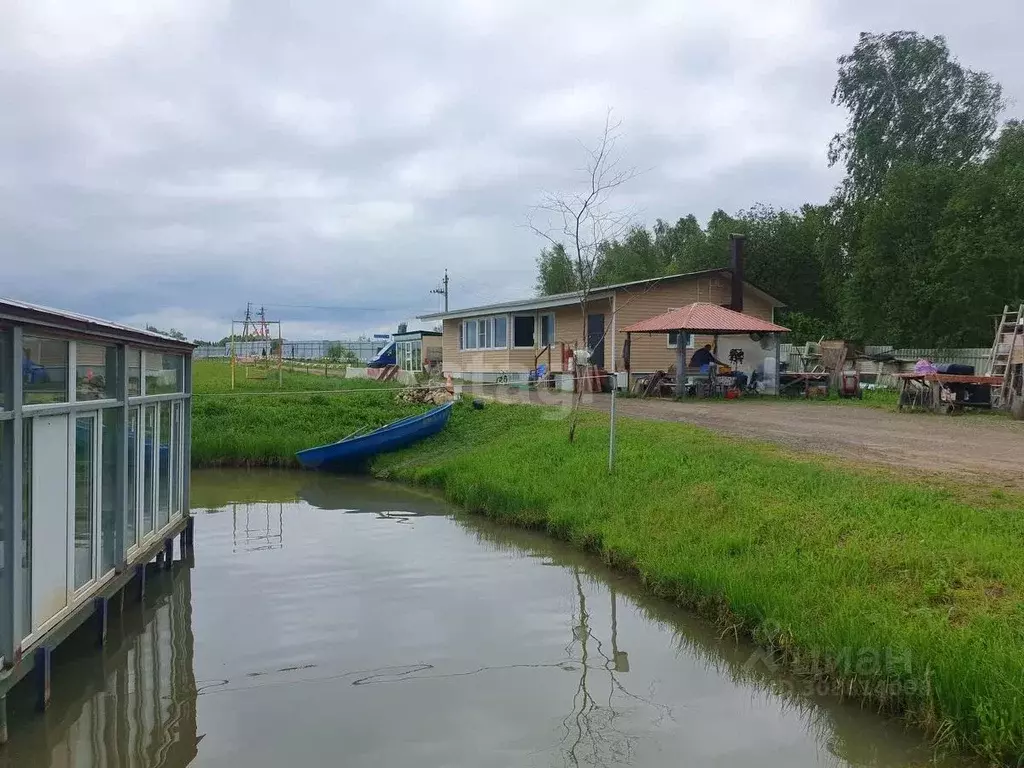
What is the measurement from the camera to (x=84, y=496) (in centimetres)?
675

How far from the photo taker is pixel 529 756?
536 cm

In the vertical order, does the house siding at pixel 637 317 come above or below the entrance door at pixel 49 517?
above

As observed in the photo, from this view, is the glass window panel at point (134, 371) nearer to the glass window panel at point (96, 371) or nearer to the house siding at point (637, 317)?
the glass window panel at point (96, 371)

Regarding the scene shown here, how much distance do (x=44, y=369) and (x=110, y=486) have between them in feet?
6.12

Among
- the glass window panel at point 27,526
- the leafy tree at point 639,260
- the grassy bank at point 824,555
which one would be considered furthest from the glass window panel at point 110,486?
the leafy tree at point 639,260

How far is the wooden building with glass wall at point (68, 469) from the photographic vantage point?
204 inches

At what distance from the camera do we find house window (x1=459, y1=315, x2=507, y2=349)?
1216 inches

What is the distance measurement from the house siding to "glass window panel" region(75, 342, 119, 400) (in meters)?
17.9

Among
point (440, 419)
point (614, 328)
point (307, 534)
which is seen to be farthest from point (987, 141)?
point (307, 534)

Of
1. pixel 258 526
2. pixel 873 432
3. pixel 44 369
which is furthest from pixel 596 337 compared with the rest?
pixel 44 369

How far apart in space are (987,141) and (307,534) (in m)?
30.5

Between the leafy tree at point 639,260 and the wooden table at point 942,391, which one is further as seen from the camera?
the leafy tree at point 639,260

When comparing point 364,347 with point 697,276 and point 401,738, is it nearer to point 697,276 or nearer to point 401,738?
point 697,276

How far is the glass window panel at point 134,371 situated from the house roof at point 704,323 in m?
16.2
